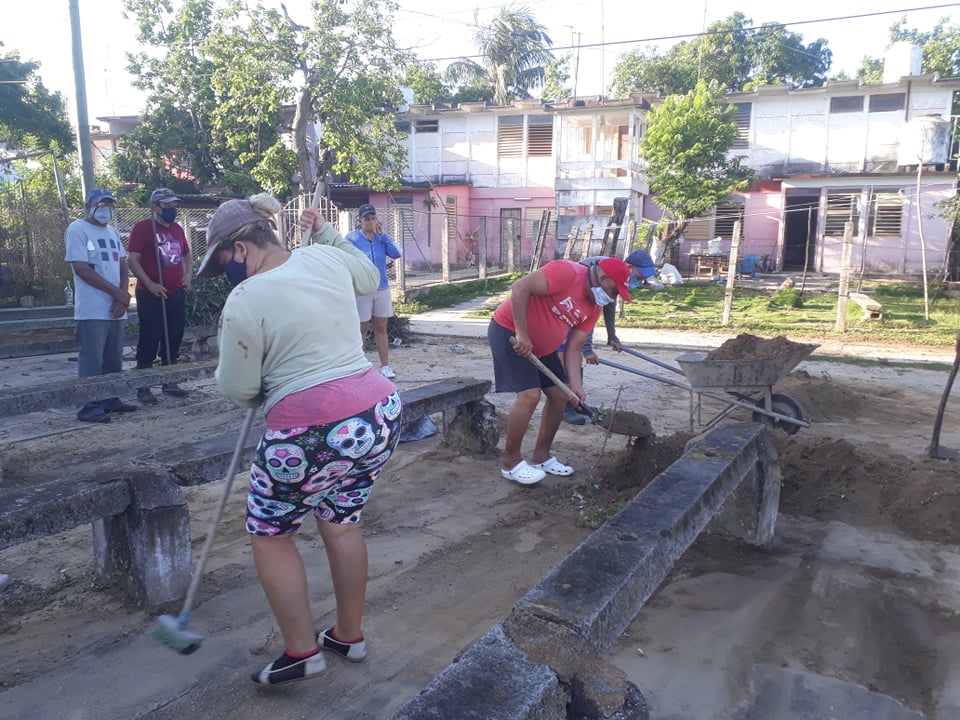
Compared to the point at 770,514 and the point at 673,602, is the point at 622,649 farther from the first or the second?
the point at 770,514

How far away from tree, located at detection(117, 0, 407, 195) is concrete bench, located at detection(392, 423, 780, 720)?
60.6 ft

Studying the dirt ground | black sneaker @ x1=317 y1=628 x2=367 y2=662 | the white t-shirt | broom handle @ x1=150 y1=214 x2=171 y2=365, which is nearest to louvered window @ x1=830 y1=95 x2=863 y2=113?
the dirt ground

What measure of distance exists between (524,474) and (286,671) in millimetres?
2532

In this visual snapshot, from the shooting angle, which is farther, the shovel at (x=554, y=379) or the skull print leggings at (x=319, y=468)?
the shovel at (x=554, y=379)

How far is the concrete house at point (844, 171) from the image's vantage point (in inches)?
859

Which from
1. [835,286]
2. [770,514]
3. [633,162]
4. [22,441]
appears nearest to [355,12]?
[633,162]

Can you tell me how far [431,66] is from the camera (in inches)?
1312

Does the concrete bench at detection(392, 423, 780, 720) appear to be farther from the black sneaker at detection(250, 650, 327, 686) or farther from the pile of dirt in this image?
the pile of dirt

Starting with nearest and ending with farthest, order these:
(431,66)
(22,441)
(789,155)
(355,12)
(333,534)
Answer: (333,534) → (22,441) → (355,12) → (789,155) → (431,66)

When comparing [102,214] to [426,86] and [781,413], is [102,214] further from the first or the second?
[426,86]

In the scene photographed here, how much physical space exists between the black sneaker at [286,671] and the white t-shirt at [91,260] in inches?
163

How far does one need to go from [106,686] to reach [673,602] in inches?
92.0

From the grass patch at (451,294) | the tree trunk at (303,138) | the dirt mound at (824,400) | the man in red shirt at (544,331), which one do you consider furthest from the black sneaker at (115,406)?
the tree trunk at (303,138)

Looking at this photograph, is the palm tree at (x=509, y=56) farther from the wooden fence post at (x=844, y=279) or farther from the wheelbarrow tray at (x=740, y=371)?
the wheelbarrow tray at (x=740, y=371)
